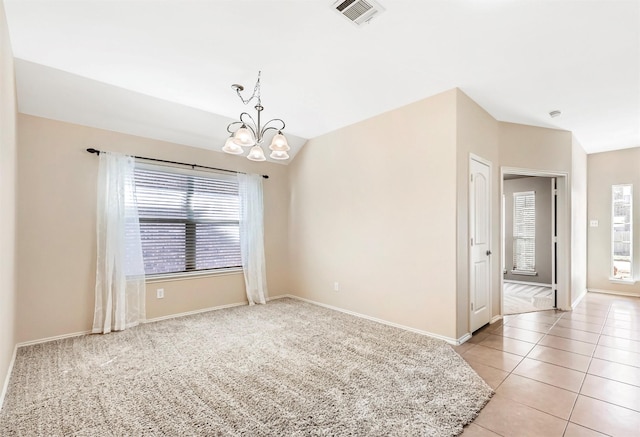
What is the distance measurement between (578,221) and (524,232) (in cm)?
166

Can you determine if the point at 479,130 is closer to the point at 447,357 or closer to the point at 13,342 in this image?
the point at 447,357

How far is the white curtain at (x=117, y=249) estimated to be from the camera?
3515 mm

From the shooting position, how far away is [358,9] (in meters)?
2.05

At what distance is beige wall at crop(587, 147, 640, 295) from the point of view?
5.33 metres

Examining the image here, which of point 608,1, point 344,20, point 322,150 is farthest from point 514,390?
point 322,150

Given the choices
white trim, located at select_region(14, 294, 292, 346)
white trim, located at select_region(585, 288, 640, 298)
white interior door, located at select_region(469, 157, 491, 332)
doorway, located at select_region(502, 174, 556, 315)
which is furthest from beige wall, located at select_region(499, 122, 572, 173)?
white trim, located at select_region(14, 294, 292, 346)

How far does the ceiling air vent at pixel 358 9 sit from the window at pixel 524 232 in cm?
623

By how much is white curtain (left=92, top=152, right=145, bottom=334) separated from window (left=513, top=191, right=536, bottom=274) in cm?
736

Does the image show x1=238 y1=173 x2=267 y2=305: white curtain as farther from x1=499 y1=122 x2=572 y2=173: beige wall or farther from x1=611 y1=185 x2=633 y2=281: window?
x1=611 y1=185 x2=633 y2=281: window

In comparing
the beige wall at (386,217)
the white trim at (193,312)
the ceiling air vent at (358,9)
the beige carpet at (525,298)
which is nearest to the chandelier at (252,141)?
the ceiling air vent at (358,9)

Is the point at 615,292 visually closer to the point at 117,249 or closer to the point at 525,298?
the point at 525,298

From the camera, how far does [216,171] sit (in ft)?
14.9

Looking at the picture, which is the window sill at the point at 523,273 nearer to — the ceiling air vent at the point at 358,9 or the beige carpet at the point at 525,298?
the beige carpet at the point at 525,298

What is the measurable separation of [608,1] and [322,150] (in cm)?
338
